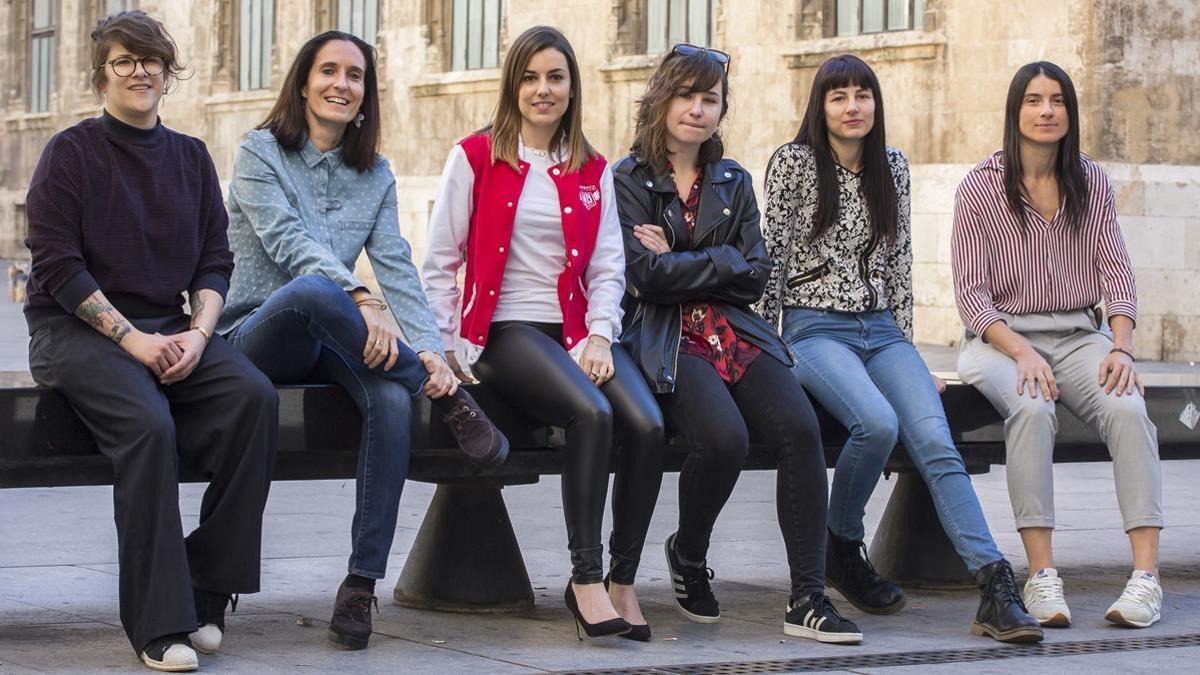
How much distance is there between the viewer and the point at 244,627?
19.5ft

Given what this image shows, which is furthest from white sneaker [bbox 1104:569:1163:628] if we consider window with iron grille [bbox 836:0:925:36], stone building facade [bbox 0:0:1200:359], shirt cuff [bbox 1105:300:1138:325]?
window with iron grille [bbox 836:0:925:36]

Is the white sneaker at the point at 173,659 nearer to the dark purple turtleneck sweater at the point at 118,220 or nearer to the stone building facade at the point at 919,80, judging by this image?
the dark purple turtleneck sweater at the point at 118,220

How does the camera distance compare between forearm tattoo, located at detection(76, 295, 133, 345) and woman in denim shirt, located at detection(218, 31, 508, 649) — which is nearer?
forearm tattoo, located at detection(76, 295, 133, 345)

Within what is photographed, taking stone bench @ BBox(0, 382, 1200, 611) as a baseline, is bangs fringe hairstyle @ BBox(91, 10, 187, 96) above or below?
above

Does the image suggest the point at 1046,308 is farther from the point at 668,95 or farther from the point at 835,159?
the point at 668,95

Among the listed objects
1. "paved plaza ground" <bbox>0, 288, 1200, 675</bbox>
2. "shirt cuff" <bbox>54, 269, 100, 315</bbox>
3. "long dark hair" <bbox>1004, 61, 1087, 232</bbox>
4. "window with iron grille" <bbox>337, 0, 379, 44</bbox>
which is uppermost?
"window with iron grille" <bbox>337, 0, 379, 44</bbox>

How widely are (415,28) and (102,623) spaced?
22.7 meters

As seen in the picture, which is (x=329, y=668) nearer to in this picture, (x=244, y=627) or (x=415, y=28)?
(x=244, y=627)

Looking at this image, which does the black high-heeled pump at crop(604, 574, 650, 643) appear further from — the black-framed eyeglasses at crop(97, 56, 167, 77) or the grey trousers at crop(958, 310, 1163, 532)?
the black-framed eyeglasses at crop(97, 56, 167, 77)

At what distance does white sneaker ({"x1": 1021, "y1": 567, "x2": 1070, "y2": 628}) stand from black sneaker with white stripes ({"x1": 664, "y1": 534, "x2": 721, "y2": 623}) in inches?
36.2

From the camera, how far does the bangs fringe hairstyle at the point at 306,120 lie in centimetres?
613

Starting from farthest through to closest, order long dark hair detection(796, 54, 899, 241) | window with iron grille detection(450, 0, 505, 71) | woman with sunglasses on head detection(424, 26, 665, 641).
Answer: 1. window with iron grille detection(450, 0, 505, 71)
2. long dark hair detection(796, 54, 899, 241)
3. woman with sunglasses on head detection(424, 26, 665, 641)

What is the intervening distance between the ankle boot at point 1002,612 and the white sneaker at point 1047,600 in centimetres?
15

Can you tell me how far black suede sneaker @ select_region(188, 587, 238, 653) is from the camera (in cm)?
544
